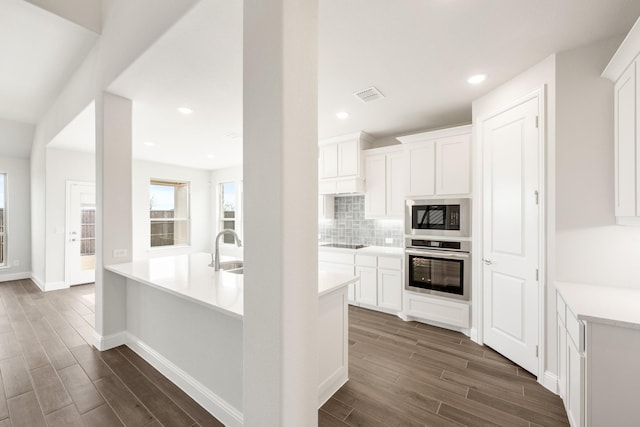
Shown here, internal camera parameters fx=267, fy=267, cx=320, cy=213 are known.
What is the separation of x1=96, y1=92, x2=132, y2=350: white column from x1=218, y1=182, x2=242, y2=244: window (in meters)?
3.94

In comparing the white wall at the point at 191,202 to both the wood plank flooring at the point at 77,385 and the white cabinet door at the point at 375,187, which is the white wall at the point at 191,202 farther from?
the white cabinet door at the point at 375,187

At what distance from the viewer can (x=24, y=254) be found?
18.9 feet

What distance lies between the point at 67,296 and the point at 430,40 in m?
6.33

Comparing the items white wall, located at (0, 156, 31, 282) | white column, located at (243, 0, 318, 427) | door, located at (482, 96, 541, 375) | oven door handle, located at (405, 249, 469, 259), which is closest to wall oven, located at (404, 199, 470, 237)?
oven door handle, located at (405, 249, 469, 259)

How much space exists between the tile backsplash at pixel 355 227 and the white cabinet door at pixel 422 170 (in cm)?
83

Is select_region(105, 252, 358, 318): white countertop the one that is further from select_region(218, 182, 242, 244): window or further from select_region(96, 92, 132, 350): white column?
select_region(218, 182, 242, 244): window

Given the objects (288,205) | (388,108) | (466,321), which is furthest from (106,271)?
(466,321)

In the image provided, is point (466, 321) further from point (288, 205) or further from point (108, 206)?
point (108, 206)

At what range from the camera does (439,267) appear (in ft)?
10.7

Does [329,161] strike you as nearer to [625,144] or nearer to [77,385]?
[625,144]

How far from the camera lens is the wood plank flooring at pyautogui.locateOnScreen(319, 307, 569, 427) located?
5.95ft

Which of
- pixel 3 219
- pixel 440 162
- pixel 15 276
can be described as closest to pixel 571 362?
pixel 440 162

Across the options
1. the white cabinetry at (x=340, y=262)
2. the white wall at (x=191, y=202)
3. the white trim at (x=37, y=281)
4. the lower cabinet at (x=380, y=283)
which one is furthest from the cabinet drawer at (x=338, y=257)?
the white trim at (x=37, y=281)

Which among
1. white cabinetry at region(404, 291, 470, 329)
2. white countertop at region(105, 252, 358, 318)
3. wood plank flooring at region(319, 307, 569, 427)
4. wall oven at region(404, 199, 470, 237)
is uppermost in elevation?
wall oven at region(404, 199, 470, 237)
